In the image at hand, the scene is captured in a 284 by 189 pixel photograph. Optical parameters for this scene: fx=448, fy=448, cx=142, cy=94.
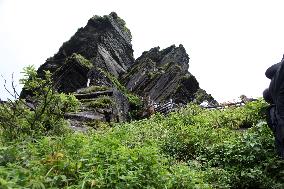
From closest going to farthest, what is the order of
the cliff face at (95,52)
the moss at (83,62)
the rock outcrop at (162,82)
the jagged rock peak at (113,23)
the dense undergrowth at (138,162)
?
the dense undergrowth at (138,162) < the rock outcrop at (162,82) < the cliff face at (95,52) < the moss at (83,62) < the jagged rock peak at (113,23)

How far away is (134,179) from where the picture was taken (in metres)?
5.82

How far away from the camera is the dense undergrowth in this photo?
5.61 meters

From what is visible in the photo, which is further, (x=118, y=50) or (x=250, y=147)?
(x=118, y=50)

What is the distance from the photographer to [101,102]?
Result: 21641mm

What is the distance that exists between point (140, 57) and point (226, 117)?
25536 millimetres

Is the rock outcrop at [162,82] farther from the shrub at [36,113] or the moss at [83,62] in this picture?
the shrub at [36,113]

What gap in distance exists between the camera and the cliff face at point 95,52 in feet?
104

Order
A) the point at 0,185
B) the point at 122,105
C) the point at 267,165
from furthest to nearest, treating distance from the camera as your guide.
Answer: the point at 122,105, the point at 267,165, the point at 0,185

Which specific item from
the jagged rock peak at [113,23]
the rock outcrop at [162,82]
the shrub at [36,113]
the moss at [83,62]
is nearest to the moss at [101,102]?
the rock outcrop at [162,82]

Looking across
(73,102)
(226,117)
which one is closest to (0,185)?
(73,102)

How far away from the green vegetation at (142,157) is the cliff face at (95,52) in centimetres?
1635

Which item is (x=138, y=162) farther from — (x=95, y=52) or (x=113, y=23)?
(x=113, y=23)

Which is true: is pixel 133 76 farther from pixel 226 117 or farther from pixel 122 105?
pixel 226 117

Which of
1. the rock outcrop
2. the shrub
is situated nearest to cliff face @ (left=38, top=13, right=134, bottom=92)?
the rock outcrop
